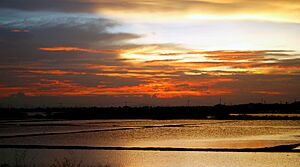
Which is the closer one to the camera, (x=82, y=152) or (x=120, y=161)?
(x=120, y=161)

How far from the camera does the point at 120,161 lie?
1491 cm

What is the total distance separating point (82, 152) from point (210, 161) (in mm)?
5360

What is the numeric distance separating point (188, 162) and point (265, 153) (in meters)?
3.49

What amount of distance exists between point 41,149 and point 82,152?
2.02m

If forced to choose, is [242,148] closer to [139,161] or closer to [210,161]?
[210,161]

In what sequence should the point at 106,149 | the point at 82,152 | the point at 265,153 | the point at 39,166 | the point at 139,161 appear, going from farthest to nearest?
the point at 106,149 < the point at 82,152 < the point at 265,153 < the point at 139,161 < the point at 39,166

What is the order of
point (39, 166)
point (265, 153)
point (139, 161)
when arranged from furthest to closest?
point (265, 153) → point (139, 161) → point (39, 166)

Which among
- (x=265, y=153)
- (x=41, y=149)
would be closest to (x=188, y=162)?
(x=265, y=153)

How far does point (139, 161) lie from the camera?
14664 mm

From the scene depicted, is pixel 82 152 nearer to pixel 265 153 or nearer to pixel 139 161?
pixel 139 161

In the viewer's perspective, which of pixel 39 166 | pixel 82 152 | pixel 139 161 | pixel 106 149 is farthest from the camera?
pixel 106 149

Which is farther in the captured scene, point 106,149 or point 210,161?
point 106,149

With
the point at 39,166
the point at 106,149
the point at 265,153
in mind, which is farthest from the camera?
the point at 106,149

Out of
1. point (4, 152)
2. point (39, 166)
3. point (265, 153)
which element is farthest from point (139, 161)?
point (4, 152)
